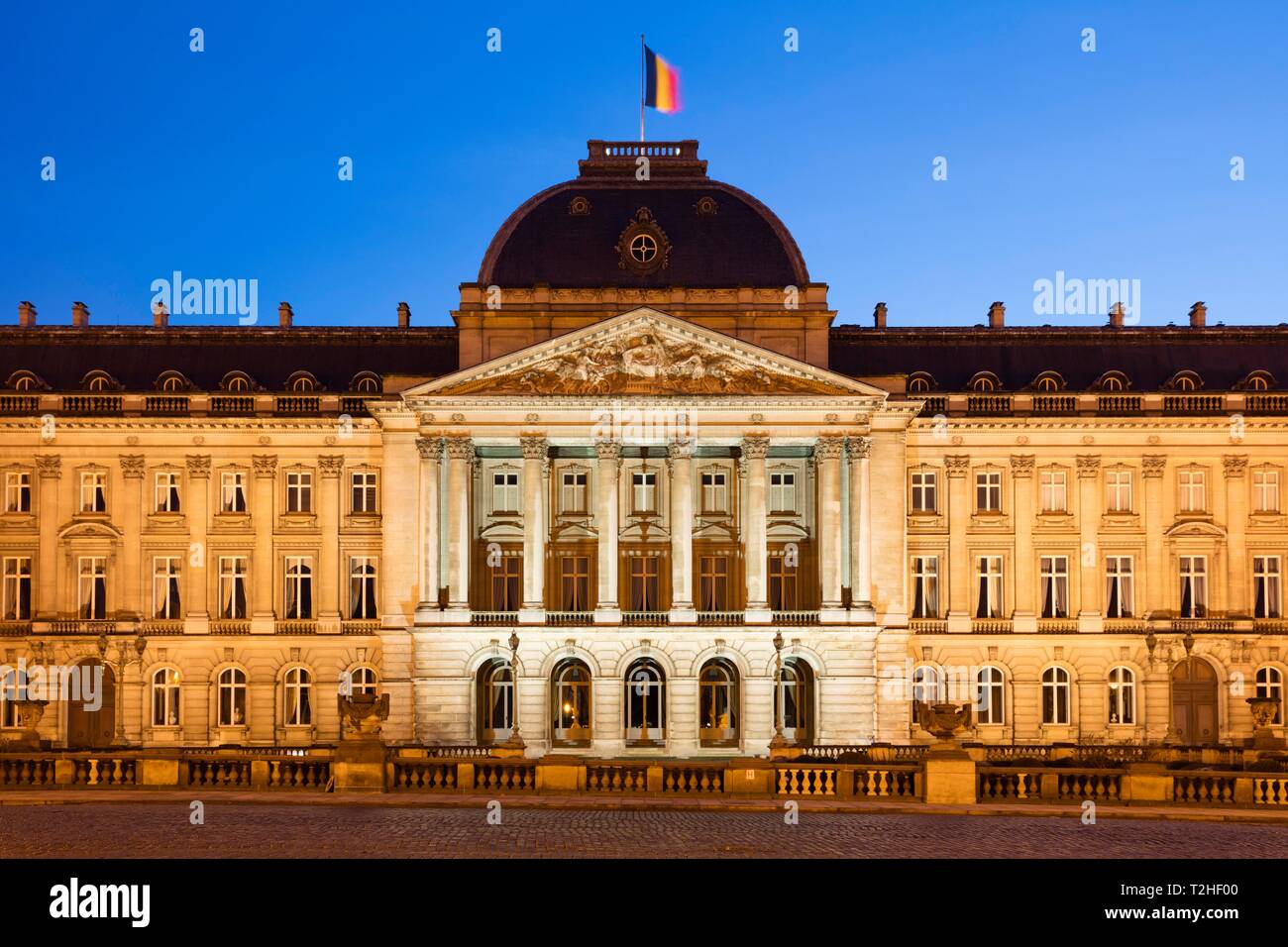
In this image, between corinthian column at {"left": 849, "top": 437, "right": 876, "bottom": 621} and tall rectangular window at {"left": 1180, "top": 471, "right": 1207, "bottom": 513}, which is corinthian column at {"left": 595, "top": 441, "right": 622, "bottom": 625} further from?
tall rectangular window at {"left": 1180, "top": 471, "right": 1207, "bottom": 513}

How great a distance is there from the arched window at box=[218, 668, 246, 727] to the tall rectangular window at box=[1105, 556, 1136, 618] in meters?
39.2

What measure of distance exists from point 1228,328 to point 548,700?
3710cm

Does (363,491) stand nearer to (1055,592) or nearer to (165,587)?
(165,587)

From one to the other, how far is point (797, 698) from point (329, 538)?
73.1ft

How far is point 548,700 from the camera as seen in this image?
217 feet

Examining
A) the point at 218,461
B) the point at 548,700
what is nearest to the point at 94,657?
the point at 218,461

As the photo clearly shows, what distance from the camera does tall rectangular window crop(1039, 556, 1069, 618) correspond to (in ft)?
235

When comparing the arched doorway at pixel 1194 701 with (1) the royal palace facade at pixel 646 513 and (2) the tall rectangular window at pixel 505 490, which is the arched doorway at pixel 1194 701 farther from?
(2) the tall rectangular window at pixel 505 490

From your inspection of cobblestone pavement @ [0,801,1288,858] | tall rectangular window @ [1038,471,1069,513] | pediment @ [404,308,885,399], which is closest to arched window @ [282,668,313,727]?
pediment @ [404,308,885,399]

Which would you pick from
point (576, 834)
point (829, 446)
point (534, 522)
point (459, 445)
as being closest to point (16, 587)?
point (459, 445)

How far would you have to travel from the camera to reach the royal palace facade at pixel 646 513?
67.6 m

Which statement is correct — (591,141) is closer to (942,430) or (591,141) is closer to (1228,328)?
(942,430)

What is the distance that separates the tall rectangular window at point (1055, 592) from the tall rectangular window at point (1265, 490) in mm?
9109

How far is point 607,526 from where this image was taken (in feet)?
220
